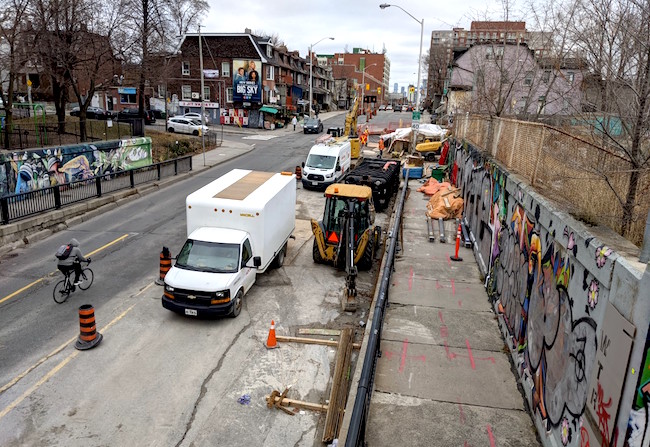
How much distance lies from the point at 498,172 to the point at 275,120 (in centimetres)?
5385

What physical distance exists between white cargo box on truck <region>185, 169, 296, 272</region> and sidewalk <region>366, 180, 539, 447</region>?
356cm

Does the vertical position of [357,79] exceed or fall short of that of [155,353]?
it exceeds it

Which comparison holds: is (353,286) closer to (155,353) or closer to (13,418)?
(155,353)

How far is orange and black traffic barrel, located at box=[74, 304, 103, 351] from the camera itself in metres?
9.56

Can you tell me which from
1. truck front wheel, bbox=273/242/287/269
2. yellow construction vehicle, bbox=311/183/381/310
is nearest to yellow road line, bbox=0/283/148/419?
truck front wheel, bbox=273/242/287/269

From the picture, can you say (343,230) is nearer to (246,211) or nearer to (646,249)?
(246,211)

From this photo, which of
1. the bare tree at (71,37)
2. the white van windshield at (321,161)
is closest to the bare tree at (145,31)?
the bare tree at (71,37)

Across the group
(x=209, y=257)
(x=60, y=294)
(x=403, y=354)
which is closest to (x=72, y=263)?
(x=60, y=294)

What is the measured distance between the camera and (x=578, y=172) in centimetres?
785

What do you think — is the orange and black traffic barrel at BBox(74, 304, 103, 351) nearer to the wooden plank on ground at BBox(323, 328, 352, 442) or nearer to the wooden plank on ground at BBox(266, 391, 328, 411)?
the wooden plank on ground at BBox(266, 391, 328, 411)

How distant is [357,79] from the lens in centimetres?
15362

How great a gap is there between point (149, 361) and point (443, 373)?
5.67 m

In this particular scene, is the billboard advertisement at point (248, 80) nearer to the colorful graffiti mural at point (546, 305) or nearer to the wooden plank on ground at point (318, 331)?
the colorful graffiti mural at point (546, 305)

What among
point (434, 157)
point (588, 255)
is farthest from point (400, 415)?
point (434, 157)
